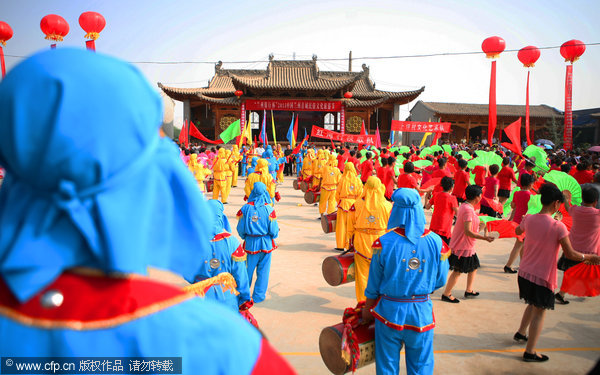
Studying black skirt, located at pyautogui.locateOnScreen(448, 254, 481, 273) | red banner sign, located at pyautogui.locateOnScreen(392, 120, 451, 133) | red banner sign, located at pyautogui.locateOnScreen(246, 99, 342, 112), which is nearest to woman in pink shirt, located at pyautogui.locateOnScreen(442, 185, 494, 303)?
black skirt, located at pyautogui.locateOnScreen(448, 254, 481, 273)

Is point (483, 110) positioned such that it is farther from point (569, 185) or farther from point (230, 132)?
point (569, 185)

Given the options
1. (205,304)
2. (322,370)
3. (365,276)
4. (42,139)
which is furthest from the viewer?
(365,276)

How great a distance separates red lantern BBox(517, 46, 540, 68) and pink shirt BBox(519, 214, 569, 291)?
13.7 meters

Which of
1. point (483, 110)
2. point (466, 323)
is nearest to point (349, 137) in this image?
point (466, 323)

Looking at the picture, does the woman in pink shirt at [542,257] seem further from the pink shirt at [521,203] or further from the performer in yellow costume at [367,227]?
the pink shirt at [521,203]

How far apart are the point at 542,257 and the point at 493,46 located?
36.3ft

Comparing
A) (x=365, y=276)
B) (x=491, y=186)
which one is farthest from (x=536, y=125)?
(x=365, y=276)

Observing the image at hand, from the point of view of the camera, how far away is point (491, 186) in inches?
325

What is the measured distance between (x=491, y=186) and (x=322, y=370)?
6279 millimetres

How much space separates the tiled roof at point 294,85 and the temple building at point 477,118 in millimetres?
6032

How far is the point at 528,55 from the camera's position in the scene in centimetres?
1479

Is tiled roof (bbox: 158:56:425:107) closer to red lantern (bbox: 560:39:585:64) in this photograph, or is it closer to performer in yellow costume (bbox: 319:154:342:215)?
red lantern (bbox: 560:39:585:64)

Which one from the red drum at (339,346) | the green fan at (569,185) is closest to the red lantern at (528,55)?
the green fan at (569,185)

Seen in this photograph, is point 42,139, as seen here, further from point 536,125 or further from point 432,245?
point 536,125
